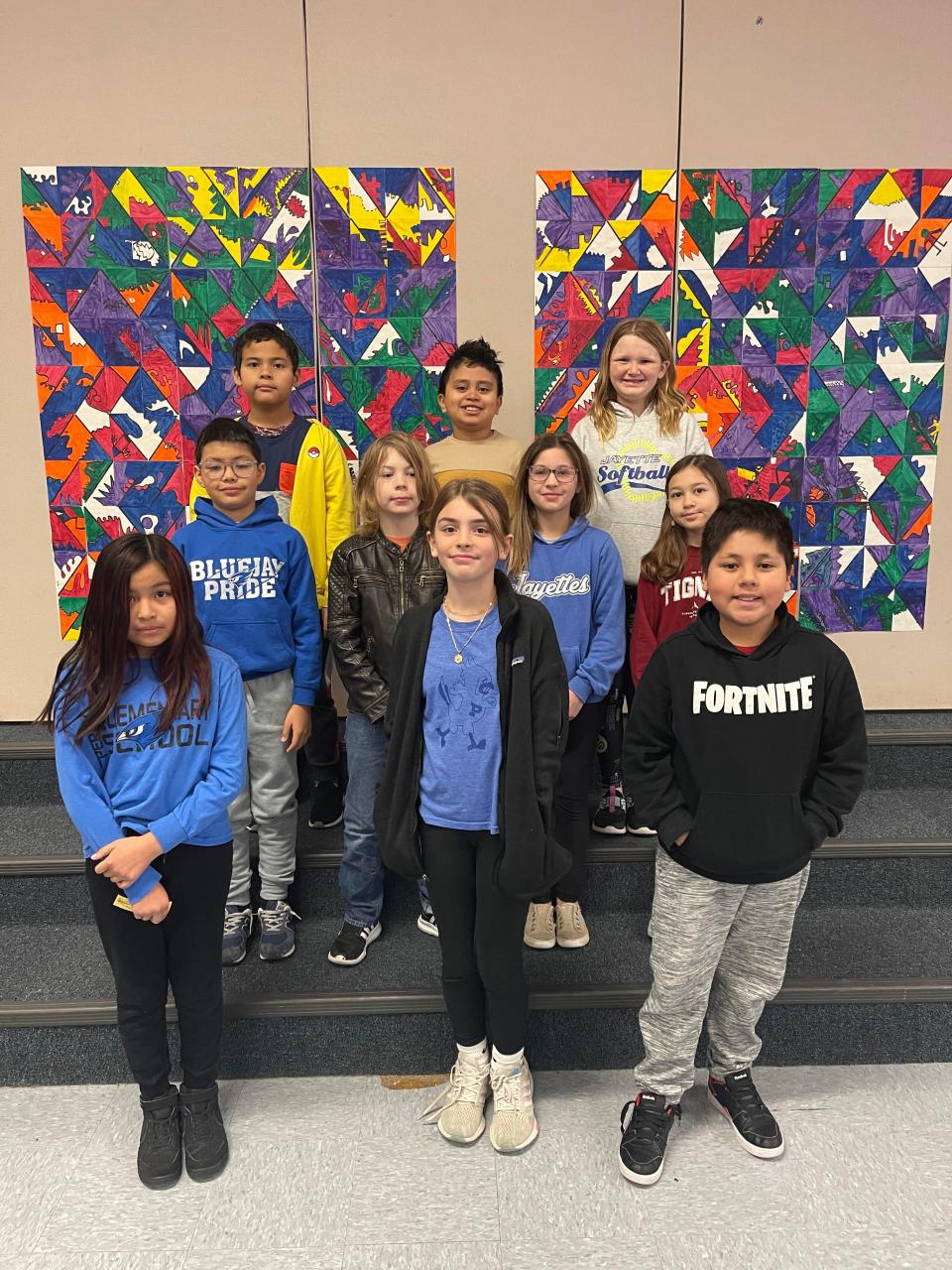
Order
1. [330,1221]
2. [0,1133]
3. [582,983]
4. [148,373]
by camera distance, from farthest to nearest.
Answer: [148,373] < [582,983] < [0,1133] < [330,1221]

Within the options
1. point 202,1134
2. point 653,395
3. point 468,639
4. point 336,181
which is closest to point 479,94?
point 336,181

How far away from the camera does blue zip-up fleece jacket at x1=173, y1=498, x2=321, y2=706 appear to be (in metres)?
1.96

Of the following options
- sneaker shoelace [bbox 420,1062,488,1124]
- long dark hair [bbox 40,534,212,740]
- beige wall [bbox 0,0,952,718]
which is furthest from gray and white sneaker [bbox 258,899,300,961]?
beige wall [bbox 0,0,952,718]

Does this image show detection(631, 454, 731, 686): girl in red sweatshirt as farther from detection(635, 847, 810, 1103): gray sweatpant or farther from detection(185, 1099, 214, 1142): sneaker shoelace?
detection(185, 1099, 214, 1142): sneaker shoelace

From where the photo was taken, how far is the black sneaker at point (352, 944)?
80.4 inches

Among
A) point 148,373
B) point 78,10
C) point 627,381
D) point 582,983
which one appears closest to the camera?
point 582,983

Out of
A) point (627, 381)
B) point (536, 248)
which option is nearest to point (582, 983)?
point (627, 381)

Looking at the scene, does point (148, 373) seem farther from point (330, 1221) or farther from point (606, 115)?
point (330, 1221)

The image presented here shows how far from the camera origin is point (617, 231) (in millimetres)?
2727

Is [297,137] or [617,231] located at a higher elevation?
[297,137]

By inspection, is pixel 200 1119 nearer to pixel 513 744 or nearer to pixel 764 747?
pixel 513 744

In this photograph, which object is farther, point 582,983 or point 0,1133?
point 582,983

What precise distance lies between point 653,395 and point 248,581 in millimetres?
1096

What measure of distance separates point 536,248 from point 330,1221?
8.40ft
